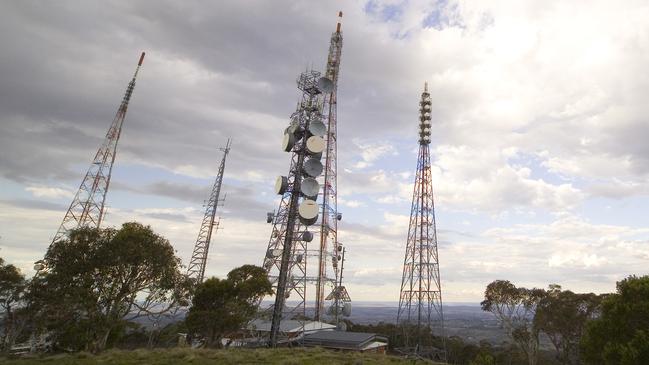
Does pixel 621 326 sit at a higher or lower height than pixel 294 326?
higher

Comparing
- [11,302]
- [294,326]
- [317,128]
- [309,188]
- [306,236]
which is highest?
[317,128]

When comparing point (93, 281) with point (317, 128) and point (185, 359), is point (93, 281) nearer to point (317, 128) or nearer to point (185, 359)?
point (185, 359)

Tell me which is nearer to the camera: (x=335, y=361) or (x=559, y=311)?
(x=335, y=361)

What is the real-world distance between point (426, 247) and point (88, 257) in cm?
3954

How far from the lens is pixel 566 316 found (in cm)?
4966

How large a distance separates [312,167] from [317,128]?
489 cm

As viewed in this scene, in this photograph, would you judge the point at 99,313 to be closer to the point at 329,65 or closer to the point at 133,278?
the point at 133,278

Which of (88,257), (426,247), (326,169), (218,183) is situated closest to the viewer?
(88,257)

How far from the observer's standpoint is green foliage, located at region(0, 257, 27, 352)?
113 feet

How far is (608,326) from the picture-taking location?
90.0 ft

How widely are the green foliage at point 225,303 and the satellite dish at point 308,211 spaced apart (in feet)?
31.9

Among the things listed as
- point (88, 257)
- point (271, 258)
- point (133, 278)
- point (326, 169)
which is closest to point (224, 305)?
point (271, 258)

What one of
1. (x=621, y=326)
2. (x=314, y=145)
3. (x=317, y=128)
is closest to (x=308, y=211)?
(x=314, y=145)

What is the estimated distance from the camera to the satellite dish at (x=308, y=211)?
145 feet
